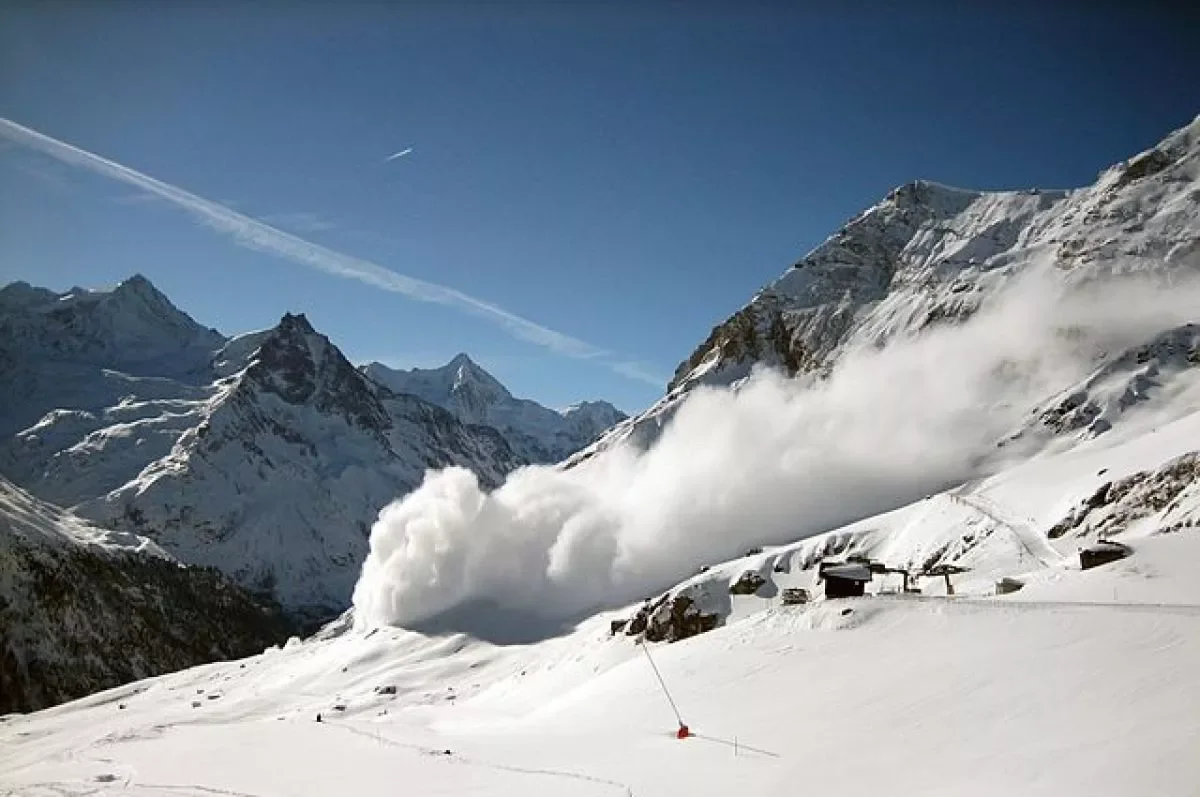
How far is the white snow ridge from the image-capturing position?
28.3 meters

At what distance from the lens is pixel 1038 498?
93.8 meters

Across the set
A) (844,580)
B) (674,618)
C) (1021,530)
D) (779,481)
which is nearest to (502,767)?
(844,580)

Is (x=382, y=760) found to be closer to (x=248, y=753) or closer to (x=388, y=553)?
(x=248, y=753)

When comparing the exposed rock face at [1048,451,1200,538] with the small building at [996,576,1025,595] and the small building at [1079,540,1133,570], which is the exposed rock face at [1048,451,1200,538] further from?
the small building at [996,576,1025,595]

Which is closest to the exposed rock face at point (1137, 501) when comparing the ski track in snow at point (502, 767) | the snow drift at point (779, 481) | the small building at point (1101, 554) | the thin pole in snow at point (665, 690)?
the small building at point (1101, 554)

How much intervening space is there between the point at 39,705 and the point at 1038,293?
222 metres

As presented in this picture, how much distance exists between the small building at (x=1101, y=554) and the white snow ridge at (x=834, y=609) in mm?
163

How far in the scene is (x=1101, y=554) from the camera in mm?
49406

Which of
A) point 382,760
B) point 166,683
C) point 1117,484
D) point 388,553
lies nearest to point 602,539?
point 388,553

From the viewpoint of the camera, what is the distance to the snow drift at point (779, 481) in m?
146

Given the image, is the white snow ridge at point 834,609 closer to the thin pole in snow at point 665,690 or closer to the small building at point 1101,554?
the small building at point 1101,554

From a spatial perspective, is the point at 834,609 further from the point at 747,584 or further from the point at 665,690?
the point at 747,584

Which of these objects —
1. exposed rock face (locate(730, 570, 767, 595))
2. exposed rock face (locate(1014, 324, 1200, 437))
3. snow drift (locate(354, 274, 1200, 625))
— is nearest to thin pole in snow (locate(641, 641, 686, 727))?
exposed rock face (locate(730, 570, 767, 595))

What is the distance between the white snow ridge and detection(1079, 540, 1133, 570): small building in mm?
163
